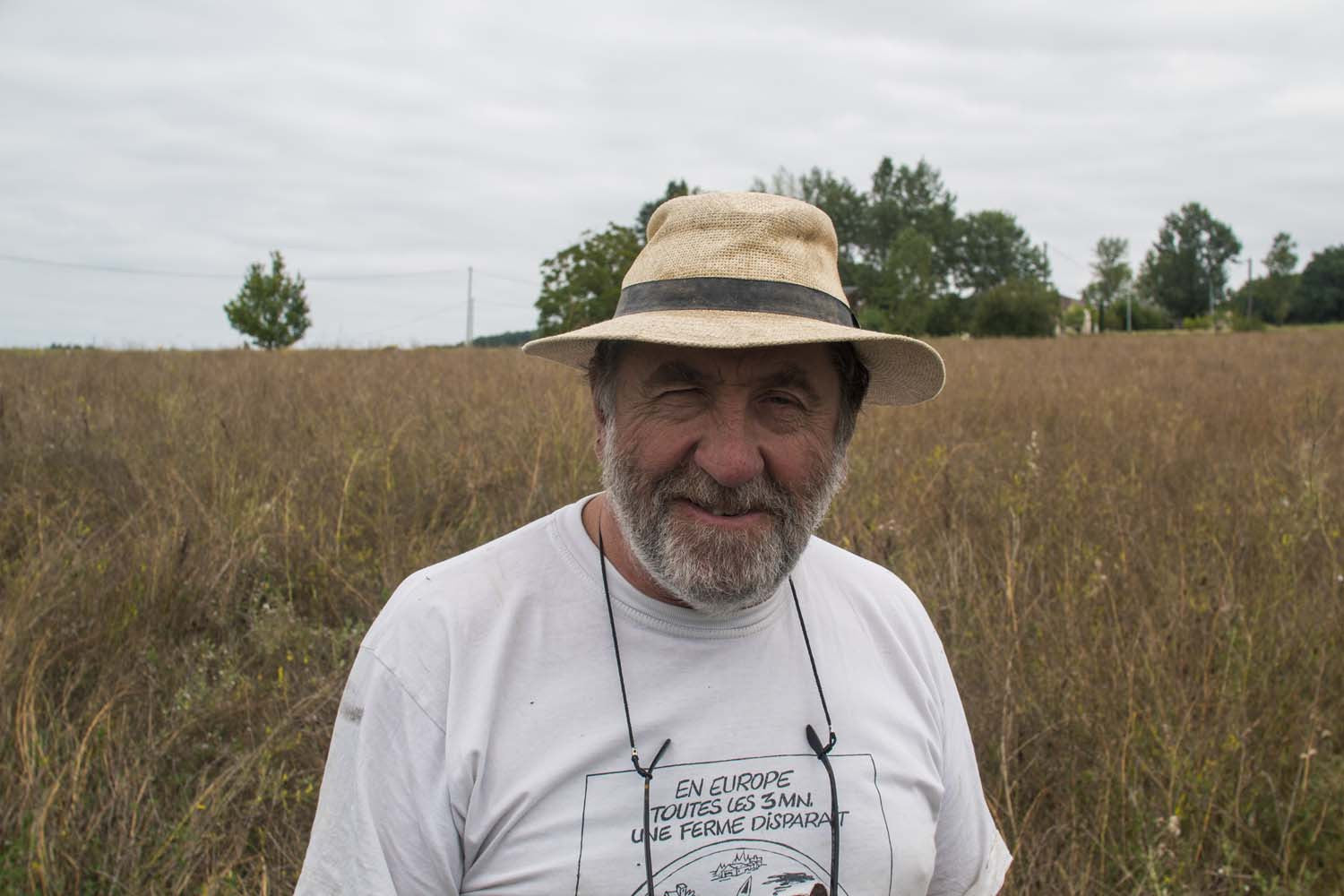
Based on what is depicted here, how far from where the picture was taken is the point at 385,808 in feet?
4.20

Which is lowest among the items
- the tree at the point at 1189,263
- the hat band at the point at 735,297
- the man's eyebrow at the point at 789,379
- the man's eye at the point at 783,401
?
the man's eye at the point at 783,401

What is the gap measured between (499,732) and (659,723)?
244mm

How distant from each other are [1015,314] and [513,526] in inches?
1931

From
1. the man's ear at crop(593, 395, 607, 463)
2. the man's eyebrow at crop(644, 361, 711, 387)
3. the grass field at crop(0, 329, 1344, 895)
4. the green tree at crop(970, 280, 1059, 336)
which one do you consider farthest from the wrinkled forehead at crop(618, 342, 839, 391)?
the green tree at crop(970, 280, 1059, 336)

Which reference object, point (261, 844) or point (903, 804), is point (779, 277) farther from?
point (261, 844)

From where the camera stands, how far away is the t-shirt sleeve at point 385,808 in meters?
1.26

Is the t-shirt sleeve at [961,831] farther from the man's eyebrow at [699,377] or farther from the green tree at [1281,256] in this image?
the green tree at [1281,256]

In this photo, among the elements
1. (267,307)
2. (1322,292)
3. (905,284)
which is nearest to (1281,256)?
(1322,292)

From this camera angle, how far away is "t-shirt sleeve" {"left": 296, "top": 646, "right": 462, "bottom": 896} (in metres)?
1.26

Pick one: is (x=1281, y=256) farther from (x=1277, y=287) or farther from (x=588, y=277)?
(x=588, y=277)

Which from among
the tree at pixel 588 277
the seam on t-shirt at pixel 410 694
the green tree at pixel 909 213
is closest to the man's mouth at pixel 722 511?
the seam on t-shirt at pixel 410 694

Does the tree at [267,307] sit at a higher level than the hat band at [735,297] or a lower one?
higher

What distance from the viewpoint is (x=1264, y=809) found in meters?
2.43

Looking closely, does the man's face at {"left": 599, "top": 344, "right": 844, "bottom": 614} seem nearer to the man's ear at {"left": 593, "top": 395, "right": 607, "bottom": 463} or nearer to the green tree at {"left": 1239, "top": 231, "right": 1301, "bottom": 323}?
the man's ear at {"left": 593, "top": 395, "right": 607, "bottom": 463}
